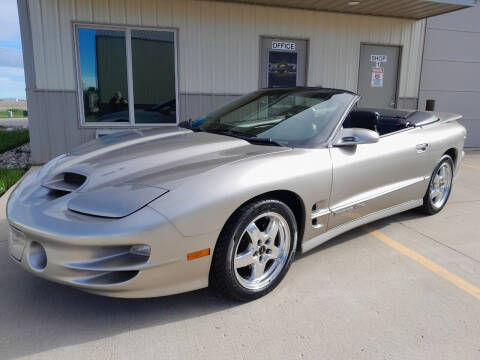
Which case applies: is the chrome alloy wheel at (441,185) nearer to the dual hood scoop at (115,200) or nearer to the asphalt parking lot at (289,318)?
the asphalt parking lot at (289,318)

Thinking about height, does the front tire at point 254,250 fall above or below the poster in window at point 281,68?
below

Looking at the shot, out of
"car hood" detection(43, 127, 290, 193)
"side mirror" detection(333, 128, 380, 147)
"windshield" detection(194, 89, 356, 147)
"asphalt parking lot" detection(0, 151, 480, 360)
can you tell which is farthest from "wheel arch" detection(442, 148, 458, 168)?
"car hood" detection(43, 127, 290, 193)

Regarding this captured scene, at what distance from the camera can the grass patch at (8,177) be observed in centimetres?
549

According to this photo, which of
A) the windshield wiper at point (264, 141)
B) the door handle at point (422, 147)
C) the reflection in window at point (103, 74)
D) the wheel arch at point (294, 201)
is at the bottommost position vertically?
the wheel arch at point (294, 201)

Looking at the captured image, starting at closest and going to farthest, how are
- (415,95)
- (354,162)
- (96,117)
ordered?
(354,162), (96,117), (415,95)

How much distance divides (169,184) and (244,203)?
1.72ft

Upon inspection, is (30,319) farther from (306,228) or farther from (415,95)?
(415,95)

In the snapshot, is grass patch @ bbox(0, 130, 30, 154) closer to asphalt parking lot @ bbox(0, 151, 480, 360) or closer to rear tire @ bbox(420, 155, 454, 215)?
asphalt parking lot @ bbox(0, 151, 480, 360)

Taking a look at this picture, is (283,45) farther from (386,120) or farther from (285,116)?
(285,116)

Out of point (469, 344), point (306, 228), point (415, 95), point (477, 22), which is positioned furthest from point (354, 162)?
point (477, 22)

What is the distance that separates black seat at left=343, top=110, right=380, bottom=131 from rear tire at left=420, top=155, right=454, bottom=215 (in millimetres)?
884

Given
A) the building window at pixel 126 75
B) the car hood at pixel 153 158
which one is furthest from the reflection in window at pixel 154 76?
→ the car hood at pixel 153 158

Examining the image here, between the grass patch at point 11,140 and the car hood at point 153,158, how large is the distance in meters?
6.62

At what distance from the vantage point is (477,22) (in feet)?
33.3
